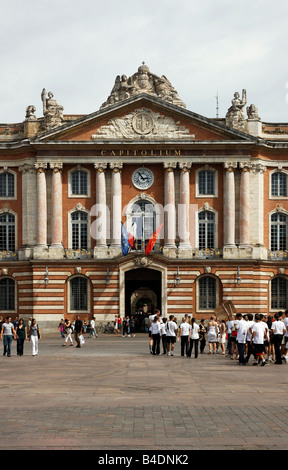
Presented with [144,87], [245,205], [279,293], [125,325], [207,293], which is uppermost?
[144,87]

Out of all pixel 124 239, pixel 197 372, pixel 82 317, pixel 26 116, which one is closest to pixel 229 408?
pixel 197 372

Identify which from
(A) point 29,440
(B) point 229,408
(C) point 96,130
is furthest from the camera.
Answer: (C) point 96,130

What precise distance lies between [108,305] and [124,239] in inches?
255

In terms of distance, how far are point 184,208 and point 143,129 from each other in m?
7.22

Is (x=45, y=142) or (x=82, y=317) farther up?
(x=45, y=142)

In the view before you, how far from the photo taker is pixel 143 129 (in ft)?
208

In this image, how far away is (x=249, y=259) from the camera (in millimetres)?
62719

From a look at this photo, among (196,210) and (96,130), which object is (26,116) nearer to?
(96,130)

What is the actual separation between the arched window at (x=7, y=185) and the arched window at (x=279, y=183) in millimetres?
21896

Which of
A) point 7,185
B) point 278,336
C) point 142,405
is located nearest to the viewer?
point 142,405

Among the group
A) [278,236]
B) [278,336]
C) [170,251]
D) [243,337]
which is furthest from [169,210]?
[243,337]

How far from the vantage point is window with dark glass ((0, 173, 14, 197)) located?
215ft

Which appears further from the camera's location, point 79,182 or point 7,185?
point 7,185

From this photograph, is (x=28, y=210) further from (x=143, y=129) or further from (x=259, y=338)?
(x=259, y=338)
